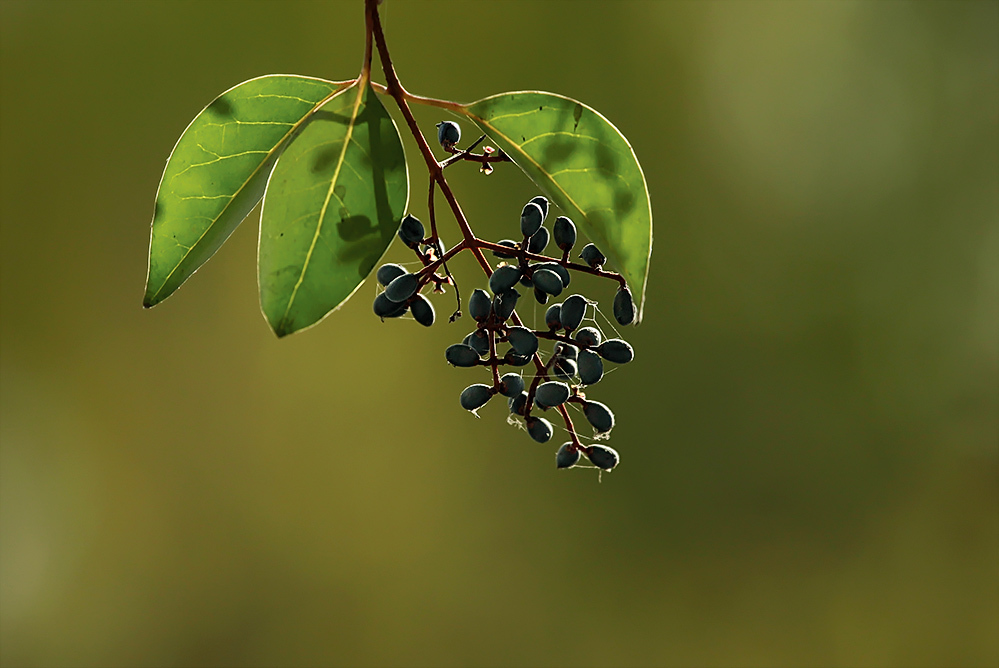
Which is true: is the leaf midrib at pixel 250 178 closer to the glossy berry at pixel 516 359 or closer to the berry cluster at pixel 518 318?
the berry cluster at pixel 518 318

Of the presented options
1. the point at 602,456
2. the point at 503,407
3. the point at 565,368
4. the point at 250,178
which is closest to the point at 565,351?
the point at 565,368

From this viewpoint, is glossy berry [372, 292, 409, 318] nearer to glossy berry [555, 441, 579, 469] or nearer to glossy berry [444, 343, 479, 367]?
glossy berry [444, 343, 479, 367]

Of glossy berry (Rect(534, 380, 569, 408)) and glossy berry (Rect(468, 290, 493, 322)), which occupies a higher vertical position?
glossy berry (Rect(468, 290, 493, 322))

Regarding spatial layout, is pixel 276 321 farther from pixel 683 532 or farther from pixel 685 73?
pixel 685 73

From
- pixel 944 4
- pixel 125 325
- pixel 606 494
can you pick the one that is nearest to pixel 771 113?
pixel 944 4

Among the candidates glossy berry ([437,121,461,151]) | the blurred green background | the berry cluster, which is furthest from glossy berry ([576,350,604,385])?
the blurred green background


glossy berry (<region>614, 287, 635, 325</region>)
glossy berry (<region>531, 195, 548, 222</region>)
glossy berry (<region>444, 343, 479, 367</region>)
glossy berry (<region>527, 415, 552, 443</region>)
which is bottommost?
glossy berry (<region>527, 415, 552, 443</region>)
